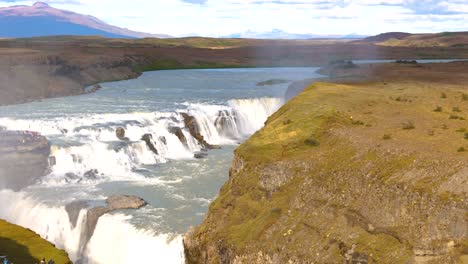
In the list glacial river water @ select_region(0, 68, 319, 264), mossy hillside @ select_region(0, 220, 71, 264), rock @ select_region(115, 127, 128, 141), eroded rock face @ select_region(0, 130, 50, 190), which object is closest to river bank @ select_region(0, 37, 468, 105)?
glacial river water @ select_region(0, 68, 319, 264)

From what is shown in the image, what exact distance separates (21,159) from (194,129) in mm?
18413

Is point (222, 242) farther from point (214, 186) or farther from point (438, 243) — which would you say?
point (214, 186)

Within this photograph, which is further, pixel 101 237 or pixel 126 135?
pixel 126 135

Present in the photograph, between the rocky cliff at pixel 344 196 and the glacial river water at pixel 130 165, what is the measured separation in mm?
5065

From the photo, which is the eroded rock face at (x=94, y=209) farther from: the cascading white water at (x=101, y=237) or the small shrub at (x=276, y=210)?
the small shrub at (x=276, y=210)

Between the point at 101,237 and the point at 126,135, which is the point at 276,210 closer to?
the point at 101,237

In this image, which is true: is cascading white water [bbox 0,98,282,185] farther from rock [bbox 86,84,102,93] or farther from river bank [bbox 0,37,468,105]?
rock [bbox 86,84,102,93]

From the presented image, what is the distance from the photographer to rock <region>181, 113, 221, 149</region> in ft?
166

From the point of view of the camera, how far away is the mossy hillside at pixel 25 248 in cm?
2353

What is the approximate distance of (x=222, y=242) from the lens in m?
22.0

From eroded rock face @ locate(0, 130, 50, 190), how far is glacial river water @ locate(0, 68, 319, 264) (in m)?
0.90

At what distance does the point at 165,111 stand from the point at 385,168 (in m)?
35.9

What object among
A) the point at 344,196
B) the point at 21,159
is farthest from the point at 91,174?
the point at 344,196

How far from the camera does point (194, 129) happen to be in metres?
52.6
